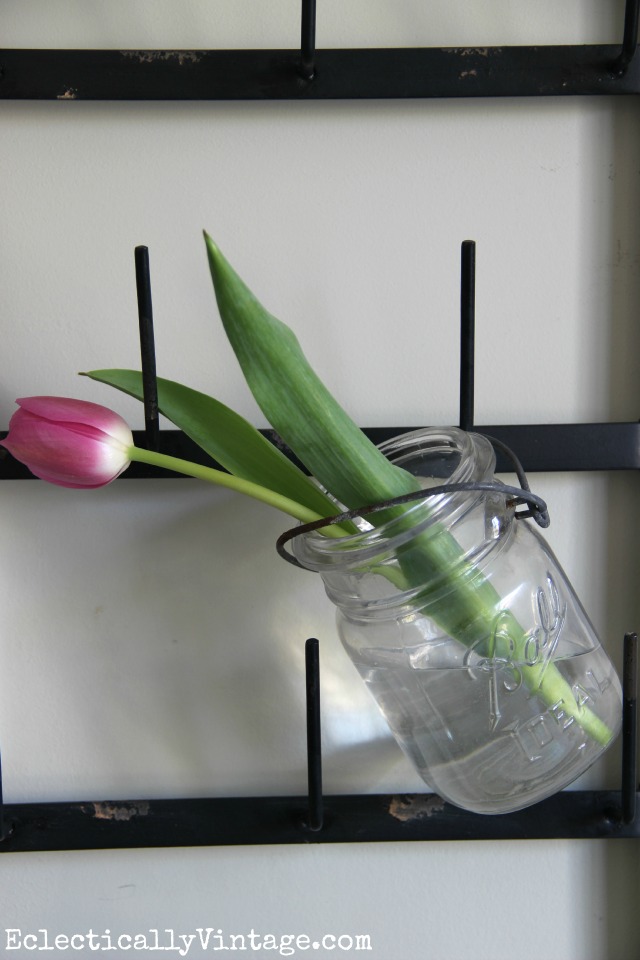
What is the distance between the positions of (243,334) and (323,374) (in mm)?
90

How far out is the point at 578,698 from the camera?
10.4 inches

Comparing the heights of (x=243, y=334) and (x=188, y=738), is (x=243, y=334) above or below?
above

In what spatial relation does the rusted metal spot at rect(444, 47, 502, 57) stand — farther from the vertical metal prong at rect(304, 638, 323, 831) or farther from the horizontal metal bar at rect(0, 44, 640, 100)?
the vertical metal prong at rect(304, 638, 323, 831)

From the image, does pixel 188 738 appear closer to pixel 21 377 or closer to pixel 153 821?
pixel 153 821

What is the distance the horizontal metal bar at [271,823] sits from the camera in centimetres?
32

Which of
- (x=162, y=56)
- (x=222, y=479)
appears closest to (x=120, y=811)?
(x=222, y=479)

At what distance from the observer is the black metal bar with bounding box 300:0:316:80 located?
29 centimetres

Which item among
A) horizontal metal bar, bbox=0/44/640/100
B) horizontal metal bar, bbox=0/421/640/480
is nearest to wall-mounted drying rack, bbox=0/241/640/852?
horizontal metal bar, bbox=0/421/640/480

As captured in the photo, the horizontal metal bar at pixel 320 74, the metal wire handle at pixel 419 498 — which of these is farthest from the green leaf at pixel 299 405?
the horizontal metal bar at pixel 320 74

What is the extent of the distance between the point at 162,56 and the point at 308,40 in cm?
6

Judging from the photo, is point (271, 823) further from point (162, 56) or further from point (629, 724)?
point (162, 56)

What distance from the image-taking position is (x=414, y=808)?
1.07 feet

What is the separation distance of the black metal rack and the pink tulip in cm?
6

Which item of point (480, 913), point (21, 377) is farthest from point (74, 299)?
point (480, 913)
